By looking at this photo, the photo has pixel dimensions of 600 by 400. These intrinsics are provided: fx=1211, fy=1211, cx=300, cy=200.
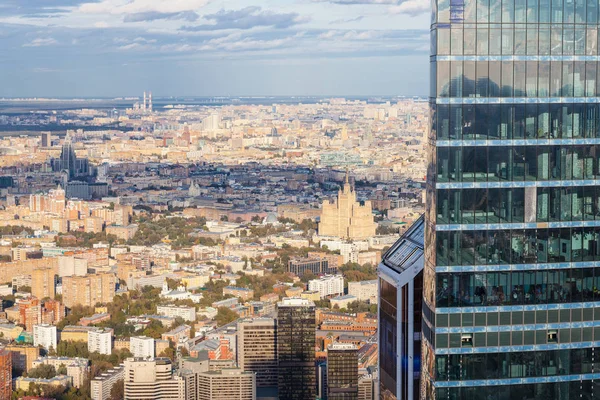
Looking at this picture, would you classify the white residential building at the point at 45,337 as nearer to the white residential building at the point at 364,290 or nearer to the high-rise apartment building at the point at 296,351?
the high-rise apartment building at the point at 296,351

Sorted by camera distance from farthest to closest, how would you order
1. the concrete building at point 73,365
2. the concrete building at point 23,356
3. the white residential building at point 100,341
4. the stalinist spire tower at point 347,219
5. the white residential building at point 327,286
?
the stalinist spire tower at point 347,219, the white residential building at point 327,286, the white residential building at point 100,341, the concrete building at point 23,356, the concrete building at point 73,365

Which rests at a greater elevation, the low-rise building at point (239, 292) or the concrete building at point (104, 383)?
the low-rise building at point (239, 292)

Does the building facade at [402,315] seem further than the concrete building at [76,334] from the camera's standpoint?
No

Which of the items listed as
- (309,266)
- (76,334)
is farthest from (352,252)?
(76,334)

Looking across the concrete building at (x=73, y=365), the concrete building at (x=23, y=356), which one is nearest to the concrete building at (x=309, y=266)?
the concrete building at (x=23, y=356)

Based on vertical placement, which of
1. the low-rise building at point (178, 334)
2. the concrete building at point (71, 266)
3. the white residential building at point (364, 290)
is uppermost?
the concrete building at point (71, 266)

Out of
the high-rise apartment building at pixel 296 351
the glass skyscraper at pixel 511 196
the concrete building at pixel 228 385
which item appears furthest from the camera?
the high-rise apartment building at pixel 296 351

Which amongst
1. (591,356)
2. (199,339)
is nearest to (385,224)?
(199,339)

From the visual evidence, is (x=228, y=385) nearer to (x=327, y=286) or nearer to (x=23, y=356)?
(x=23, y=356)
